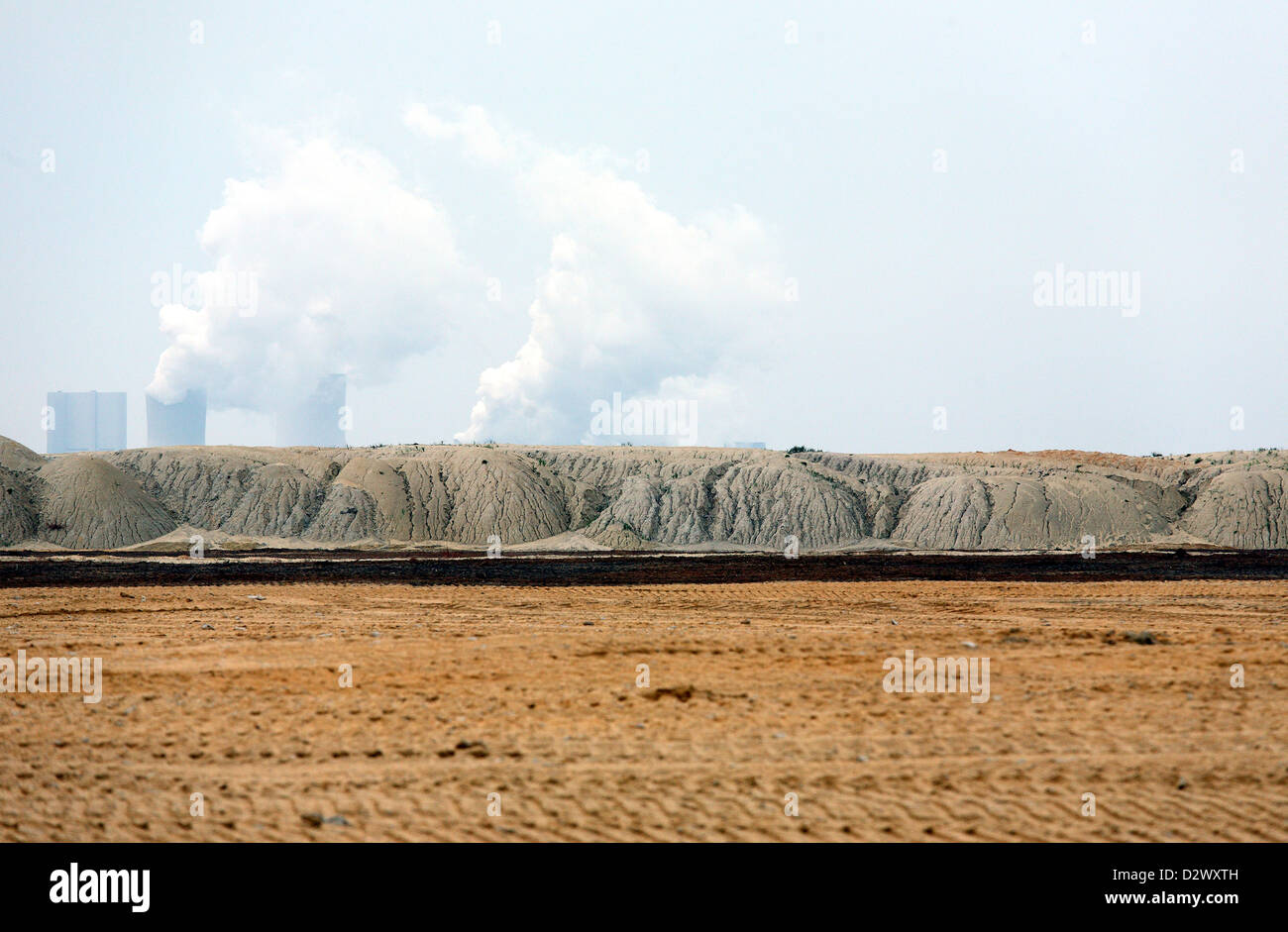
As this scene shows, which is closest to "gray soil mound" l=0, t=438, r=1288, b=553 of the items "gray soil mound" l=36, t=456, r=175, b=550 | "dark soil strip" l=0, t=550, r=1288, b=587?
"gray soil mound" l=36, t=456, r=175, b=550

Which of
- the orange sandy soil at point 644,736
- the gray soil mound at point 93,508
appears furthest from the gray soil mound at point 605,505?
the orange sandy soil at point 644,736

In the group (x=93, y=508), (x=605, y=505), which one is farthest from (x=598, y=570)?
(x=93, y=508)

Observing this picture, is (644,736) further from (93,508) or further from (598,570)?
(93,508)

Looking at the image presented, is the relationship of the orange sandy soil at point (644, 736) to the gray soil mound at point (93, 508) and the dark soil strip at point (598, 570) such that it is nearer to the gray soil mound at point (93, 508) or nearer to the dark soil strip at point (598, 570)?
the dark soil strip at point (598, 570)

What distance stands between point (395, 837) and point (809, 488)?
70288 mm

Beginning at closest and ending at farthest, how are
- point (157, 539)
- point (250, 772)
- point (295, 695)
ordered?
point (250, 772) < point (295, 695) < point (157, 539)

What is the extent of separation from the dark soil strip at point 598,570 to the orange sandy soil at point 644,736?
15723 mm

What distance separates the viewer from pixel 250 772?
31.1ft

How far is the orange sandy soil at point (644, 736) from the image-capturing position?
8.15m

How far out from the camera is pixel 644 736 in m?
10.8

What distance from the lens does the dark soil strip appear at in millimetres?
35812

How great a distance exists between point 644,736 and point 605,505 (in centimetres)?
7179
